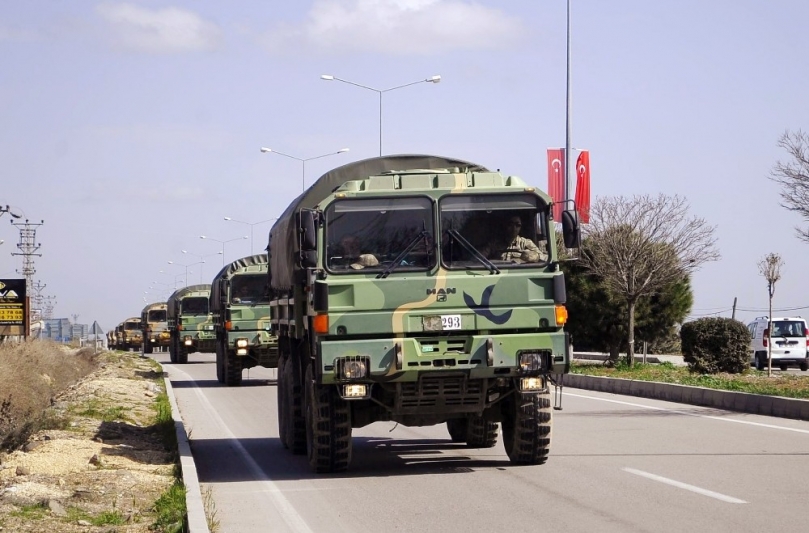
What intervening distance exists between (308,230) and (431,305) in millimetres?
1419

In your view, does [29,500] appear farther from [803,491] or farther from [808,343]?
[808,343]

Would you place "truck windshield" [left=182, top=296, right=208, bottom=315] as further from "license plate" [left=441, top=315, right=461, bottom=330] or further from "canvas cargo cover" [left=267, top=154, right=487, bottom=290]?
"license plate" [left=441, top=315, right=461, bottom=330]

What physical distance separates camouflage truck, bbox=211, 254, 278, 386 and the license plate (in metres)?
18.6

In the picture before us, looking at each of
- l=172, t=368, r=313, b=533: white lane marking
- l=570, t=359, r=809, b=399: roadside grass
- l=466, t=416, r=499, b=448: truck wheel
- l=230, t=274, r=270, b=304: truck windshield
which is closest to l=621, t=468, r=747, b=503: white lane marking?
l=466, t=416, r=499, b=448: truck wheel

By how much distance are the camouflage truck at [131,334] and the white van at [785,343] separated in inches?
2222

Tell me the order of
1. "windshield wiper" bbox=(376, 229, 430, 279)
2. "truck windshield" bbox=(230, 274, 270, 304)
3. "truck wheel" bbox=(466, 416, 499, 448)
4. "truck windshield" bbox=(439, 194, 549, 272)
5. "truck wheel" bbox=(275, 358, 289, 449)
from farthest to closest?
"truck windshield" bbox=(230, 274, 270, 304)
"truck wheel" bbox=(275, 358, 289, 449)
"truck wheel" bbox=(466, 416, 499, 448)
"truck windshield" bbox=(439, 194, 549, 272)
"windshield wiper" bbox=(376, 229, 430, 279)

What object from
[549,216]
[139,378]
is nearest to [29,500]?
[549,216]

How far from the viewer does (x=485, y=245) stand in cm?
1260

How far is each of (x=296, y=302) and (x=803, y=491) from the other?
6.03 m

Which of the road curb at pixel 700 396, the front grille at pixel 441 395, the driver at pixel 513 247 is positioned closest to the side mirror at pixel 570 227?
the driver at pixel 513 247

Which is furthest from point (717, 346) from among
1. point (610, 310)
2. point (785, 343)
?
point (785, 343)

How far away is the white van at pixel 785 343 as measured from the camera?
135 ft

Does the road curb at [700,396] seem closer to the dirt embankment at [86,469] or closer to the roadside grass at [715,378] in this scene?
the roadside grass at [715,378]

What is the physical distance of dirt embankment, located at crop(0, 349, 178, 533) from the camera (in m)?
9.89
